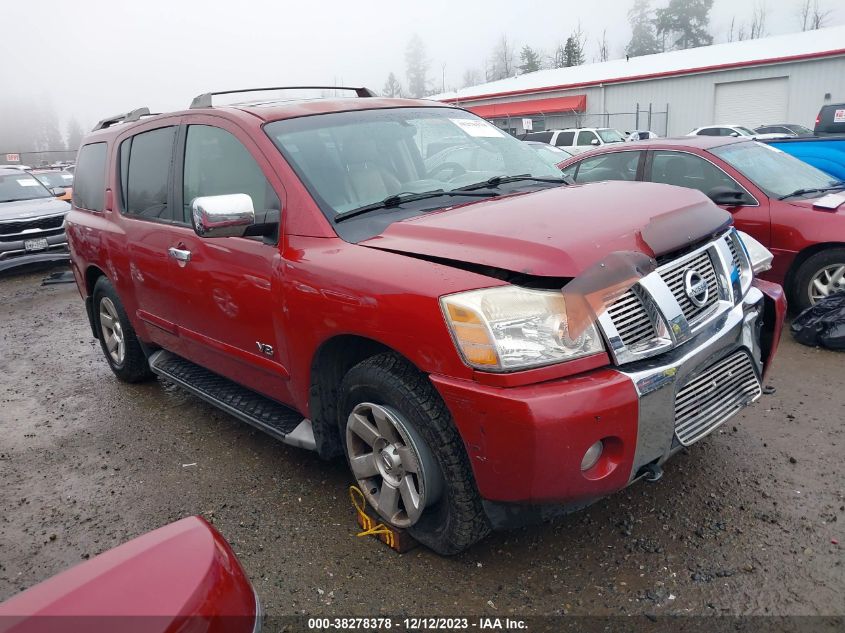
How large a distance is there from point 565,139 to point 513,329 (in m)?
22.8

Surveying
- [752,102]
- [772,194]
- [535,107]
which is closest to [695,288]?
[772,194]

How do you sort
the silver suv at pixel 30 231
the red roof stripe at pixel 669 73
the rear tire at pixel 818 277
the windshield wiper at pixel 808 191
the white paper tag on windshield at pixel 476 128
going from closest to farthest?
the white paper tag on windshield at pixel 476 128, the rear tire at pixel 818 277, the windshield wiper at pixel 808 191, the silver suv at pixel 30 231, the red roof stripe at pixel 669 73

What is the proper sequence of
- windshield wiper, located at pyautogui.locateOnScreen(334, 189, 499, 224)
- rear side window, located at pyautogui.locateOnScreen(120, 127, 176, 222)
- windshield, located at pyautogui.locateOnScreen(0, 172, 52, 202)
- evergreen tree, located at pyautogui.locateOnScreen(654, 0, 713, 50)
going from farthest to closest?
evergreen tree, located at pyautogui.locateOnScreen(654, 0, 713, 50), windshield, located at pyautogui.locateOnScreen(0, 172, 52, 202), rear side window, located at pyautogui.locateOnScreen(120, 127, 176, 222), windshield wiper, located at pyautogui.locateOnScreen(334, 189, 499, 224)

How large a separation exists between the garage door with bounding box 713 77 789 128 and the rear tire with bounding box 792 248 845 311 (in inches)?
1076

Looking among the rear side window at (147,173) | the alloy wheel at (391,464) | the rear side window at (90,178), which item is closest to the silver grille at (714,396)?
the alloy wheel at (391,464)

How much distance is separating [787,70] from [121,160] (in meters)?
30.9

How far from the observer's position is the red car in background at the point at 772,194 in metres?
5.27

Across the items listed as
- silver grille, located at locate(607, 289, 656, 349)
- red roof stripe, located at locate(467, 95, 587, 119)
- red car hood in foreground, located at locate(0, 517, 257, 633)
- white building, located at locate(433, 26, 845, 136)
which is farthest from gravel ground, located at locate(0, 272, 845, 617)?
red roof stripe, located at locate(467, 95, 587, 119)

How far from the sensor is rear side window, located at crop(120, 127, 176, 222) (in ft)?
13.1

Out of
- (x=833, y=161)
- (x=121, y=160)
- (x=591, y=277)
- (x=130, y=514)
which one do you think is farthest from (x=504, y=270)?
(x=833, y=161)

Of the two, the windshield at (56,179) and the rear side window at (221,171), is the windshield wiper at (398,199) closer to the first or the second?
the rear side window at (221,171)

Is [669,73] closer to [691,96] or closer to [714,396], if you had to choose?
[691,96]

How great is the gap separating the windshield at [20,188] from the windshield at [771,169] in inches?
425

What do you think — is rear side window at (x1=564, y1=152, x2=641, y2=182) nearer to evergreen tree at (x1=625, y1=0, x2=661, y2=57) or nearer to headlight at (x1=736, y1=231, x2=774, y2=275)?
headlight at (x1=736, y1=231, x2=774, y2=275)
